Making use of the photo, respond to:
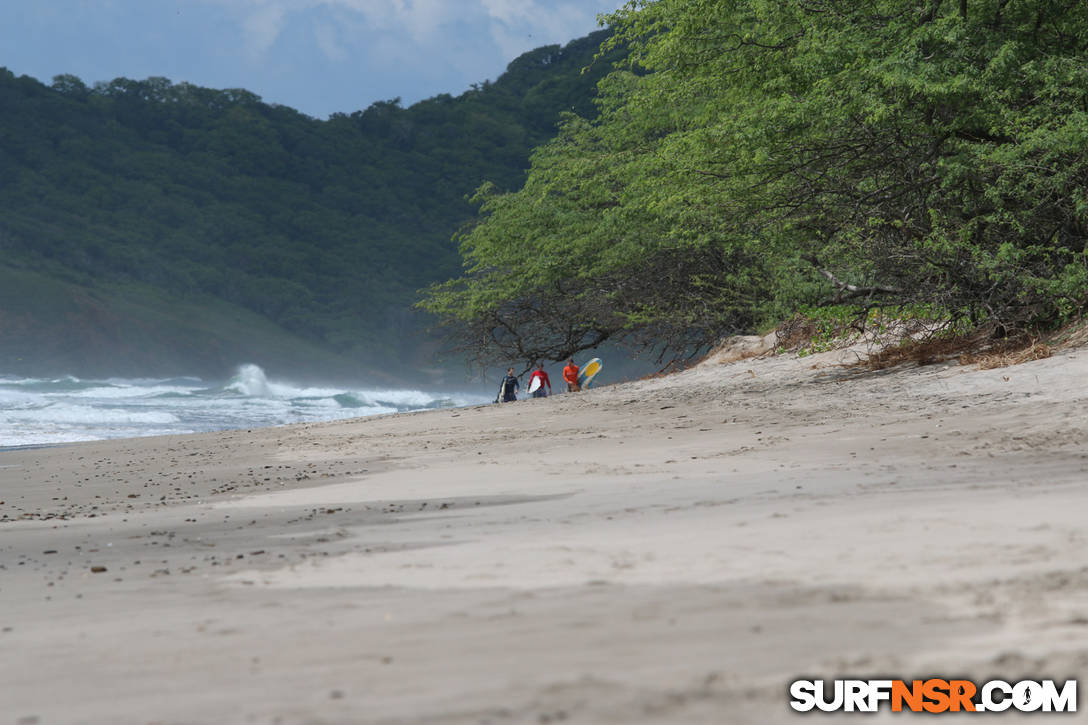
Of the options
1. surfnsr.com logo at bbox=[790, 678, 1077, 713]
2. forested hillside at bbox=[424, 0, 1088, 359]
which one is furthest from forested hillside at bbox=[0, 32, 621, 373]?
surfnsr.com logo at bbox=[790, 678, 1077, 713]

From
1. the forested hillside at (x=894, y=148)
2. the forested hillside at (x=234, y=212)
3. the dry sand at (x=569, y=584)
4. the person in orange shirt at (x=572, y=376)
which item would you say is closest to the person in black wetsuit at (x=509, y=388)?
the person in orange shirt at (x=572, y=376)

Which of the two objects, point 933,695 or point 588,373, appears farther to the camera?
point 588,373

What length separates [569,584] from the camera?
3730 mm

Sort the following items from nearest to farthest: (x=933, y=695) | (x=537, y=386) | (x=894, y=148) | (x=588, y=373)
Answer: (x=933, y=695) → (x=894, y=148) → (x=537, y=386) → (x=588, y=373)

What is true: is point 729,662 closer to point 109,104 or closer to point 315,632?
point 315,632

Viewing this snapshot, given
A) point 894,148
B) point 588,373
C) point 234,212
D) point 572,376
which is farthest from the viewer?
point 234,212

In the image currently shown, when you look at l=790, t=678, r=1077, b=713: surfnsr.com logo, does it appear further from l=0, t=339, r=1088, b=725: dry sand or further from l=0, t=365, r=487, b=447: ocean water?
l=0, t=365, r=487, b=447: ocean water

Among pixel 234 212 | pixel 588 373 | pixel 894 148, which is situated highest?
pixel 234 212

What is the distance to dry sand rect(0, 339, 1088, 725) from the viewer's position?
101 inches

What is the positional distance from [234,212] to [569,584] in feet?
341

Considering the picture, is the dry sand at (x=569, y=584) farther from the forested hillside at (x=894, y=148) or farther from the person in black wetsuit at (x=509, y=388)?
the person in black wetsuit at (x=509, y=388)

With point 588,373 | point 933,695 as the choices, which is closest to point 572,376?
point 588,373

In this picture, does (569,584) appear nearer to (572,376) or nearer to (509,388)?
(509,388)

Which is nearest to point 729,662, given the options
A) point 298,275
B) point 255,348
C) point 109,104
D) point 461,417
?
point 461,417
